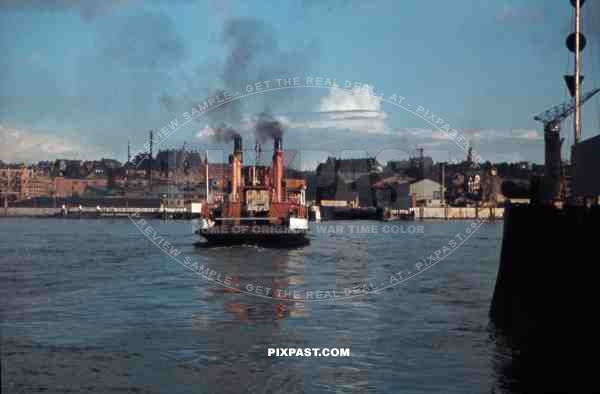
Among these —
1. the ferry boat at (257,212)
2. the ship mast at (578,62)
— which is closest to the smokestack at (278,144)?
the ferry boat at (257,212)

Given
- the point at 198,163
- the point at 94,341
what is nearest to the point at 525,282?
the point at 94,341

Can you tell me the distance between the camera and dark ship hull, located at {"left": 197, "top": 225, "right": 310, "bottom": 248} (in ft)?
162

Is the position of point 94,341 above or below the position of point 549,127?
below

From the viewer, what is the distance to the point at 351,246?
56.3m

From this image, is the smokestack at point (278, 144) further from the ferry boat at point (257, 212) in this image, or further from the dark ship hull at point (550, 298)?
the dark ship hull at point (550, 298)

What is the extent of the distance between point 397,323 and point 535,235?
4.18m

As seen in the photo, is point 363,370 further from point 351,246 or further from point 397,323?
point 351,246

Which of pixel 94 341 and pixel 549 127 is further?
pixel 549 127

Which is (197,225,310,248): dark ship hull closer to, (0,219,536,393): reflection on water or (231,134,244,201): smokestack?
(231,134,244,201): smokestack

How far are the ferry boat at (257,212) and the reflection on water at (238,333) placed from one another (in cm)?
1336

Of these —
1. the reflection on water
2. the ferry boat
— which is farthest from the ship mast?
the ferry boat

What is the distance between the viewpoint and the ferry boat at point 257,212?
163 feet

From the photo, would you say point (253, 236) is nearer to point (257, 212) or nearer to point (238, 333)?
point (257, 212)

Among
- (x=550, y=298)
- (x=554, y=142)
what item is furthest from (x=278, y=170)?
(x=550, y=298)
